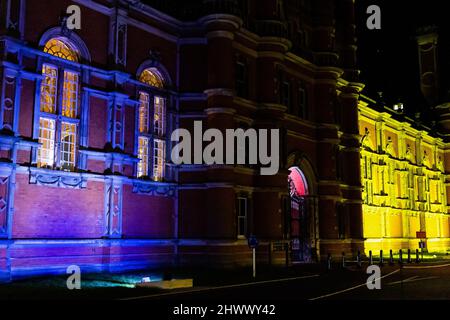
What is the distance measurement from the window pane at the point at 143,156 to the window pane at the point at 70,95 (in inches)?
179

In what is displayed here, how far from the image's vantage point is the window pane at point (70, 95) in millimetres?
24906

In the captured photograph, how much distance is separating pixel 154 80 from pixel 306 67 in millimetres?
13532

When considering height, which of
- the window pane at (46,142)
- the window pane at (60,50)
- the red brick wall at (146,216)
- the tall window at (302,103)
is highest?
the tall window at (302,103)

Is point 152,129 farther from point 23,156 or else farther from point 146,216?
point 23,156

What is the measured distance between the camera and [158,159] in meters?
29.7

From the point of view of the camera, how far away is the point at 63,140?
24.5 m

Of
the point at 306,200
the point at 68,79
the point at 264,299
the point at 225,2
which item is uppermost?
the point at 225,2

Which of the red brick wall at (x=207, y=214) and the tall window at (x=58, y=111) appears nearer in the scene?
the tall window at (x=58, y=111)

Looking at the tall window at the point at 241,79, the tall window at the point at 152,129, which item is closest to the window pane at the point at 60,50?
the tall window at the point at 152,129

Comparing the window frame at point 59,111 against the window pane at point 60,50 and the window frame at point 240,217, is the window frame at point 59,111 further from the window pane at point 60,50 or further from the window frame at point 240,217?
the window frame at point 240,217

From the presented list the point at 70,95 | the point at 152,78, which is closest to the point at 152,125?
the point at 152,78
